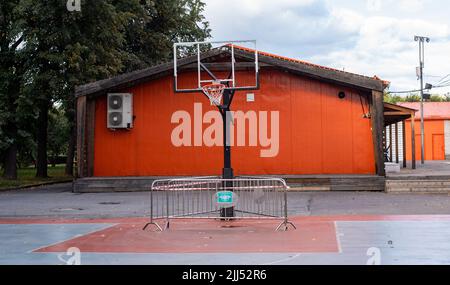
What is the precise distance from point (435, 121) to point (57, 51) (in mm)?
35526

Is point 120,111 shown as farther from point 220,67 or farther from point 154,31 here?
point 154,31

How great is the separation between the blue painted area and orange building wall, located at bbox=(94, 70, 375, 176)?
32.2 ft

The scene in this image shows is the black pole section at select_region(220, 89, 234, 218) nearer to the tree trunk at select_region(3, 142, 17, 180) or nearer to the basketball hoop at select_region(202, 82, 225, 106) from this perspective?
the basketball hoop at select_region(202, 82, 225, 106)

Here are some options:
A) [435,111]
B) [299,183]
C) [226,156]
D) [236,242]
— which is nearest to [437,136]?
[435,111]

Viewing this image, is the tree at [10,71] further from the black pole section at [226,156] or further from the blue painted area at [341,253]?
the black pole section at [226,156]

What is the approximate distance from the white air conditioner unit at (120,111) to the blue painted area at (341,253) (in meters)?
10.5

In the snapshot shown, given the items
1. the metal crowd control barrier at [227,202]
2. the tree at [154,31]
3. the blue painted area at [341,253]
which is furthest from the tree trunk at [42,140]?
the blue painted area at [341,253]

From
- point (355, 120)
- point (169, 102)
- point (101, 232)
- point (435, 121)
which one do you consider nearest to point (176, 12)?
point (169, 102)

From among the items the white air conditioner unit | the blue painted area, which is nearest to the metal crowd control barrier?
the blue painted area

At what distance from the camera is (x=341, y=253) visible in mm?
9625

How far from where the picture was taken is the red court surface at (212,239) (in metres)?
10.4
